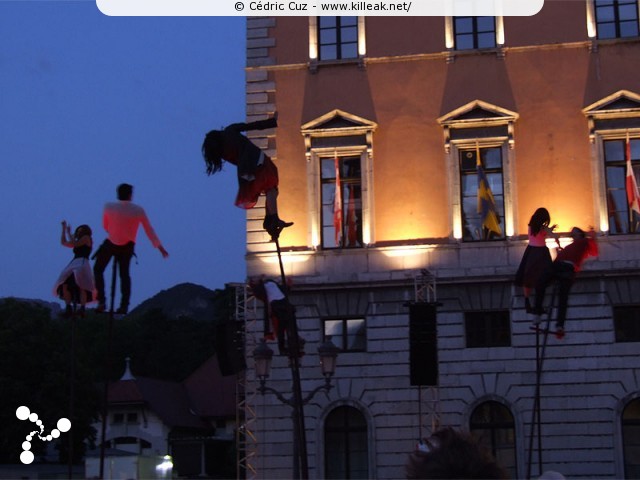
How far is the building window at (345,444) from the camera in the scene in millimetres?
25906

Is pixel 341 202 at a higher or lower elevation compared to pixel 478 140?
lower

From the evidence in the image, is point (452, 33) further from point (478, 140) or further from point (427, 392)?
point (427, 392)

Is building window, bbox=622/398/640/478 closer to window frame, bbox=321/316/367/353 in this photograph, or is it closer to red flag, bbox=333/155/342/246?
window frame, bbox=321/316/367/353

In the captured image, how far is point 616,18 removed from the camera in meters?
26.9

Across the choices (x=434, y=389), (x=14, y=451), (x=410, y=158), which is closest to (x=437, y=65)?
(x=410, y=158)

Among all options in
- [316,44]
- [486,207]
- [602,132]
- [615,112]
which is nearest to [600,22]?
[615,112]

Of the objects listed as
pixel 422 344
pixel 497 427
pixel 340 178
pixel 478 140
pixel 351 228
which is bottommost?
pixel 497 427

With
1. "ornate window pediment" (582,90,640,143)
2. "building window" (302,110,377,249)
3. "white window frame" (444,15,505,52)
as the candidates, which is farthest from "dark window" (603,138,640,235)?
"building window" (302,110,377,249)

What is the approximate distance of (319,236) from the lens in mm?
26766

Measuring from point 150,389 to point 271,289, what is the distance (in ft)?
140

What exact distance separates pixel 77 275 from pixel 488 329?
11.9m

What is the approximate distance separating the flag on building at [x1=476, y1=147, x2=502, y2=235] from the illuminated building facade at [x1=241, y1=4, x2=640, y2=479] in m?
0.11

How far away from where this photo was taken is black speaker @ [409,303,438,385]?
81.9 feet

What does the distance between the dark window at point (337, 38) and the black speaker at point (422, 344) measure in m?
6.34
